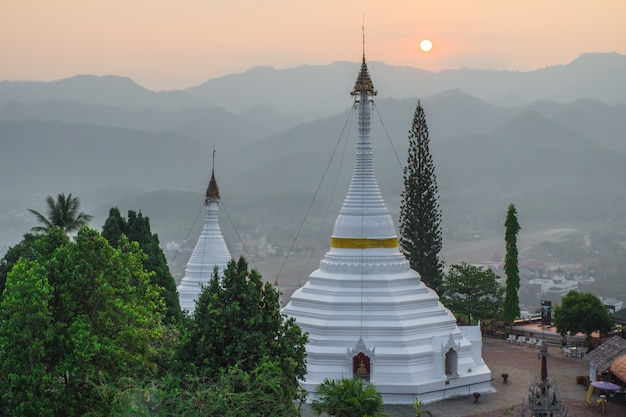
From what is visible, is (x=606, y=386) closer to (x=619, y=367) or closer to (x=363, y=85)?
(x=619, y=367)

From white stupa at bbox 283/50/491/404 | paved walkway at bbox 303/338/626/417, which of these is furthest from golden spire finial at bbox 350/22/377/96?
paved walkway at bbox 303/338/626/417

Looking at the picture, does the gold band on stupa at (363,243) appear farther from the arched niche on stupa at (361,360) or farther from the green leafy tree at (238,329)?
the green leafy tree at (238,329)

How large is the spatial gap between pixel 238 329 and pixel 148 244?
44.4 ft

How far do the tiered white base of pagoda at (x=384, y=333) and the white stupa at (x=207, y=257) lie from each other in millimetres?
6636

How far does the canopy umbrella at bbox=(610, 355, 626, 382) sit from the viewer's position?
94.0 ft

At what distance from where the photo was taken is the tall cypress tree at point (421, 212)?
152ft

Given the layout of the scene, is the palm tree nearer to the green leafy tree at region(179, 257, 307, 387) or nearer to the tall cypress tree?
the tall cypress tree

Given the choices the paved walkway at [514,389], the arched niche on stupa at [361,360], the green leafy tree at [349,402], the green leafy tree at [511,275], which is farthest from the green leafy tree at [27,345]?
the green leafy tree at [511,275]

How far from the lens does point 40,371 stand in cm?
1830

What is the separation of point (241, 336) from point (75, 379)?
391 cm

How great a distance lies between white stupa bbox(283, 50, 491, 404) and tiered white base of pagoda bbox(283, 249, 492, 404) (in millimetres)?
36

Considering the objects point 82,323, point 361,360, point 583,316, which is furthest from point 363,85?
point 82,323

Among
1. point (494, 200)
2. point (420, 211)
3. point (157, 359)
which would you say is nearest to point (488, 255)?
point (494, 200)

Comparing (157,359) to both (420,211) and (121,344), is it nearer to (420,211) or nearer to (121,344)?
(121,344)
